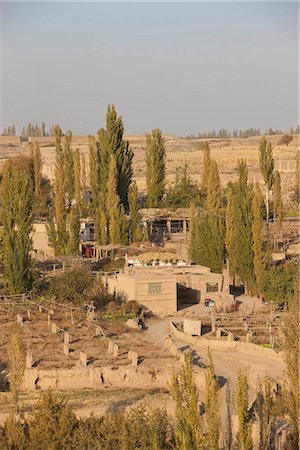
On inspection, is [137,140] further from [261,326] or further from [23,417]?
[23,417]

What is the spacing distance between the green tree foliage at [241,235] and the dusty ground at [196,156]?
67.6ft

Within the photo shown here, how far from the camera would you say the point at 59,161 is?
118 feet

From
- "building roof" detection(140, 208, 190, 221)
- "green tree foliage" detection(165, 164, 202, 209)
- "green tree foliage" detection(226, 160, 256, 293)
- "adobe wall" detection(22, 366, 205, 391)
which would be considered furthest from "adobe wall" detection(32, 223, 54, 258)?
"adobe wall" detection(22, 366, 205, 391)

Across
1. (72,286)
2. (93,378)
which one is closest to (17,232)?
(72,286)

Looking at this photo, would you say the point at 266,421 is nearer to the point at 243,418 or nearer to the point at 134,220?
the point at 243,418

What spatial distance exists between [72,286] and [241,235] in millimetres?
4499

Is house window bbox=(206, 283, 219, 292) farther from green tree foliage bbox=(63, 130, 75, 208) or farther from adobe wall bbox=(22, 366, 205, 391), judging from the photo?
green tree foliage bbox=(63, 130, 75, 208)

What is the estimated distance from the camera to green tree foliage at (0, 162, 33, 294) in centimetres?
2369

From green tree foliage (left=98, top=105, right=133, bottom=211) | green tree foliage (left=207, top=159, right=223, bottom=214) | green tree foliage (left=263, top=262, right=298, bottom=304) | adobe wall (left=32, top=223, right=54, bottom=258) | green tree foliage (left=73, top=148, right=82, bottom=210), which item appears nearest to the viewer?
green tree foliage (left=263, top=262, right=298, bottom=304)

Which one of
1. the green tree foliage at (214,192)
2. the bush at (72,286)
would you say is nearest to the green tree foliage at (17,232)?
the bush at (72,286)

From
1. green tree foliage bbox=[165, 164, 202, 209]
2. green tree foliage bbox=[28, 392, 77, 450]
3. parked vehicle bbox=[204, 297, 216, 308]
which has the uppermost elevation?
green tree foliage bbox=[165, 164, 202, 209]

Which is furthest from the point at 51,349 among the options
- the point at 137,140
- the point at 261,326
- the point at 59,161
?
the point at 137,140

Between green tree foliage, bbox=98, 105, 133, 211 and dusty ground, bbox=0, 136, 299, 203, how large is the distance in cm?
1316

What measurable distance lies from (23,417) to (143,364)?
462cm
